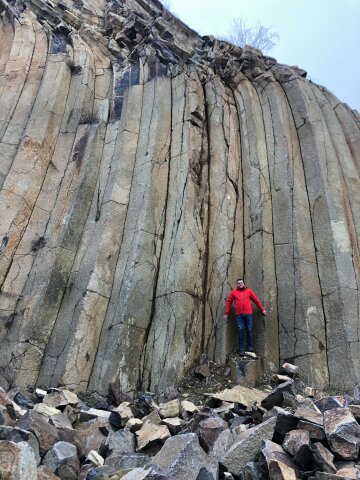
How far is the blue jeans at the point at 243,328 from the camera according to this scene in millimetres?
8898

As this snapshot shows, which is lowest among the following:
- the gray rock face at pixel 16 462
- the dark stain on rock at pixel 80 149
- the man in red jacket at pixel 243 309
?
the gray rock face at pixel 16 462

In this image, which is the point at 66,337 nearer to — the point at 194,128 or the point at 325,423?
the point at 325,423

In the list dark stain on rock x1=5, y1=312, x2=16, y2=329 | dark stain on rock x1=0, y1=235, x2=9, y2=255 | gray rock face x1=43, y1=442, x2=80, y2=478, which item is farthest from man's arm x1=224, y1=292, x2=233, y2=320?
dark stain on rock x1=0, y1=235, x2=9, y2=255

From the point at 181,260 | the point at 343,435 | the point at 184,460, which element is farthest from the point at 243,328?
the point at 184,460

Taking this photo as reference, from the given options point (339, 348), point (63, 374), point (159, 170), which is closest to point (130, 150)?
point (159, 170)

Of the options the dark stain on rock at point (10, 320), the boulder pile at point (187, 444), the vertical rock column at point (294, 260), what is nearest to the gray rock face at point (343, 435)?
the boulder pile at point (187, 444)

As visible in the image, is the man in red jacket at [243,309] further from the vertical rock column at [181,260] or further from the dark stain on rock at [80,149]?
the dark stain on rock at [80,149]

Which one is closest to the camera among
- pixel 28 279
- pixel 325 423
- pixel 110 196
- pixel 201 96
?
pixel 325 423

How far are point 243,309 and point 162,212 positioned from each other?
3.12 m

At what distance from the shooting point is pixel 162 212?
1063cm

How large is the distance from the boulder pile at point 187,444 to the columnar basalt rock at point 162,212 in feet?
7.43

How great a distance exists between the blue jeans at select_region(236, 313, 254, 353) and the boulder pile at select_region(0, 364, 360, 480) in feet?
8.23

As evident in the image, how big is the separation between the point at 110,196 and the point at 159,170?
4.87 ft

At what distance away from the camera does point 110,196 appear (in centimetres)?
1080
